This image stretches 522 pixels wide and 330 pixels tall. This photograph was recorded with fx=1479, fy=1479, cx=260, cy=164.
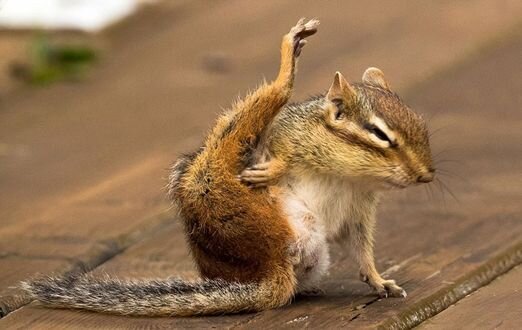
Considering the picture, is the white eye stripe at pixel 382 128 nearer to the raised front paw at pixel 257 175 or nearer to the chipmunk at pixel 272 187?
the chipmunk at pixel 272 187

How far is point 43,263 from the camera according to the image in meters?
4.20

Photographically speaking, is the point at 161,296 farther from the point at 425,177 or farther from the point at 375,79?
the point at 375,79

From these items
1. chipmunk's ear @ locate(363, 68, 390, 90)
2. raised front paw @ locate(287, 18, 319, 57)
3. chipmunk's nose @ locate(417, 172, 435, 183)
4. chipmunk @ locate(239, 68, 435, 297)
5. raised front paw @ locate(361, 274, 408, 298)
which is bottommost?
raised front paw @ locate(361, 274, 408, 298)

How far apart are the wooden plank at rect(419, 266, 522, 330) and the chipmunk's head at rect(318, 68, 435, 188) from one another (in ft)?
1.13

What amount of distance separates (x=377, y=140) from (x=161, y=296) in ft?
2.16

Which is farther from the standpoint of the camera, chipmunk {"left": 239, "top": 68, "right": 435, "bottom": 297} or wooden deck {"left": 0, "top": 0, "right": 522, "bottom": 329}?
wooden deck {"left": 0, "top": 0, "right": 522, "bottom": 329}

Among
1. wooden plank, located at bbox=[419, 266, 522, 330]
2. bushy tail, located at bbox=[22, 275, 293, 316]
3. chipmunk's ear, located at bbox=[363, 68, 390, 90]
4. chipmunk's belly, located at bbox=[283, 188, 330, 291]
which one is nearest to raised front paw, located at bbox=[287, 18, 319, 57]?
chipmunk's ear, located at bbox=[363, 68, 390, 90]

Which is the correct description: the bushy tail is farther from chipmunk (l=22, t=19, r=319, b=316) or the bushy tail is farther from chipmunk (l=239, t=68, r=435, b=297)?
chipmunk (l=239, t=68, r=435, b=297)

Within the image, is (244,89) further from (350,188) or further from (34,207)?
(350,188)

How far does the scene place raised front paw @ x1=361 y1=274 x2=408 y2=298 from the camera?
3781 mm

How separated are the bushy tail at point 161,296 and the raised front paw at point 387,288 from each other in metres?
0.25

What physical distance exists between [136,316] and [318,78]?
2.33 metres

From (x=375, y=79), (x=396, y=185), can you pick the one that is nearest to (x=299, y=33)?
(x=375, y=79)

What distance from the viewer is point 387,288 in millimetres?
3799
